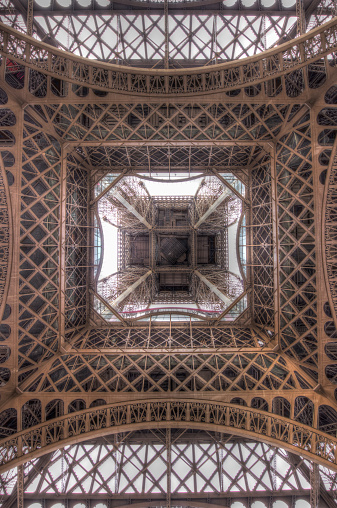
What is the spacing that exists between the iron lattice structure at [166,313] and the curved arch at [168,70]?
0.08 meters

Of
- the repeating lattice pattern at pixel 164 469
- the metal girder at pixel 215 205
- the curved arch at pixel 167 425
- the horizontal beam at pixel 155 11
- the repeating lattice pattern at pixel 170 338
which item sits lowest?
the repeating lattice pattern at pixel 164 469

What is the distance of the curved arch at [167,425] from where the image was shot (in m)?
9.52

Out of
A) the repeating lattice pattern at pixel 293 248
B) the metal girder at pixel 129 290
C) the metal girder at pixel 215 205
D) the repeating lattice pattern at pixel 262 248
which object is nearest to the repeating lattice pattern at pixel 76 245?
the metal girder at pixel 129 290

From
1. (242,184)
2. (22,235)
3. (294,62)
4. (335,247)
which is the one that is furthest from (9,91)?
(335,247)

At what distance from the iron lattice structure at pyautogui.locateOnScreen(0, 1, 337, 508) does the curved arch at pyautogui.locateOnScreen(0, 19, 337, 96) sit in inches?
3.1

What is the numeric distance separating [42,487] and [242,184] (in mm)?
20218

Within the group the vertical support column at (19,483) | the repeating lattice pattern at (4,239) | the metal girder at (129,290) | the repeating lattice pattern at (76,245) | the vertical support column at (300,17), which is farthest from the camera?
the metal girder at (129,290)

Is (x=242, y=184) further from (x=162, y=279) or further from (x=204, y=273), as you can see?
(x=162, y=279)

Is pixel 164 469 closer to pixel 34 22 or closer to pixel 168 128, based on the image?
pixel 168 128

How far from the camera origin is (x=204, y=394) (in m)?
10.8

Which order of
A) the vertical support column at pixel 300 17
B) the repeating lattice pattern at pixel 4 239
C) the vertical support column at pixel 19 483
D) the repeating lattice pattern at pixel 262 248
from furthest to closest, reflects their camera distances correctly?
the repeating lattice pattern at pixel 262 248, the vertical support column at pixel 300 17, the vertical support column at pixel 19 483, the repeating lattice pattern at pixel 4 239

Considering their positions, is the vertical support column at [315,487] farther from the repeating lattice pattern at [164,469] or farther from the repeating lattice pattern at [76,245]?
the repeating lattice pattern at [76,245]

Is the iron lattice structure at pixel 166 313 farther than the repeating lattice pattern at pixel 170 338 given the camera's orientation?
No

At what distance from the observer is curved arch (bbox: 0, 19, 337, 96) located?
8883 mm
